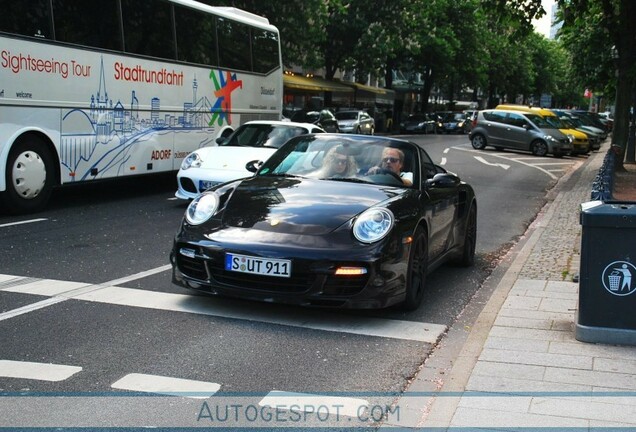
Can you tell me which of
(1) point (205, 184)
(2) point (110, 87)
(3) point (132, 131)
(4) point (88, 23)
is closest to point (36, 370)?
(1) point (205, 184)

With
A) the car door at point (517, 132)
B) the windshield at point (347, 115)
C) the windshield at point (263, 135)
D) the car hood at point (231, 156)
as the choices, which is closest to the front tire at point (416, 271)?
the car hood at point (231, 156)

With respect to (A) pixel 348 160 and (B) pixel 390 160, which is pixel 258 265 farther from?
(B) pixel 390 160

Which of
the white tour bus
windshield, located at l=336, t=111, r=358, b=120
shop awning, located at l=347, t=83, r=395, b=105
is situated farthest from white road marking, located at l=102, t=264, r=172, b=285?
shop awning, located at l=347, t=83, r=395, b=105

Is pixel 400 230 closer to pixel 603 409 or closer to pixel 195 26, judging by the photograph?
pixel 603 409

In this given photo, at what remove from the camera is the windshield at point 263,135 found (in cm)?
1284

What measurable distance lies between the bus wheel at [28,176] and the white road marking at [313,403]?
779 cm

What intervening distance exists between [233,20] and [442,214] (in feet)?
33.2

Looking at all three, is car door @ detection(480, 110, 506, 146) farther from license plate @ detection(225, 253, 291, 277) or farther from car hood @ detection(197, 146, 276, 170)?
license plate @ detection(225, 253, 291, 277)

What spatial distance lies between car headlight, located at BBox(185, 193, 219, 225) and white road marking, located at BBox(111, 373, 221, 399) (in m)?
1.88

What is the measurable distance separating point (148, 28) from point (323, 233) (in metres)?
8.64

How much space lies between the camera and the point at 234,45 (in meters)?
16.4

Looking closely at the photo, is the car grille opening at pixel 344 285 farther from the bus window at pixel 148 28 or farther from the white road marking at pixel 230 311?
the bus window at pixel 148 28

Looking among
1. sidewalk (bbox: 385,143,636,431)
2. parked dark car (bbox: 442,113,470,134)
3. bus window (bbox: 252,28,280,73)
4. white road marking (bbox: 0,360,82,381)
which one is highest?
bus window (bbox: 252,28,280,73)

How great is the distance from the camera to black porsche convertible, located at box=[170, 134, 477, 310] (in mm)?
5727
